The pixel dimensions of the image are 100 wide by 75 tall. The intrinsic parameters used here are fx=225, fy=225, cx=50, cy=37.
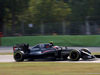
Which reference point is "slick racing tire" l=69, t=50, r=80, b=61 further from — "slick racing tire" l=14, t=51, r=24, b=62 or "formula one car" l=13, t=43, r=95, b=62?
"slick racing tire" l=14, t=51, r=24, b=62

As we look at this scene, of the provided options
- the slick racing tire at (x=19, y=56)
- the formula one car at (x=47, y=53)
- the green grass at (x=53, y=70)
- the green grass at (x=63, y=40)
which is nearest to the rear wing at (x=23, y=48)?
the formula one car at (x=47, y=53)

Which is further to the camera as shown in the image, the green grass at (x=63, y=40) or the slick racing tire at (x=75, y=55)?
the green grass at (x=63, y=40)

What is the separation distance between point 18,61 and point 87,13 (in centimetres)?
2554

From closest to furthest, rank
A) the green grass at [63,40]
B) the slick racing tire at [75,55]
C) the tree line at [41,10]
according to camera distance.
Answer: the slick racing tire at [75,55]
the green grass at [63,40]
the tree line at [41,10]

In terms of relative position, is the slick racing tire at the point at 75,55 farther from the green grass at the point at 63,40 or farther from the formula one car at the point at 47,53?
the green grass at the point at 63,40

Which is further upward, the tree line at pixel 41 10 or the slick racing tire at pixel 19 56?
the tree line at pixel 41 10

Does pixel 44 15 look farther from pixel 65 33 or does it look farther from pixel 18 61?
pixel 18 61

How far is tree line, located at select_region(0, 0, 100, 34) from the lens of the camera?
1142 inches

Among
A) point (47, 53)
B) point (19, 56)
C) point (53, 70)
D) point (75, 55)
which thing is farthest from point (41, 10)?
point (53, 70)

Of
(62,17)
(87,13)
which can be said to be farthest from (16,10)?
(87,13)

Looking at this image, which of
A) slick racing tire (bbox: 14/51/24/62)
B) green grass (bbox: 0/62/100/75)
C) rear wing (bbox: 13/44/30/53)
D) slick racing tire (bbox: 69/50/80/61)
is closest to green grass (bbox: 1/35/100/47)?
rear wing (bbox: 13/44/30/53)

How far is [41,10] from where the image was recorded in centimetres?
3172

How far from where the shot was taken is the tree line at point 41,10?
1142 inches

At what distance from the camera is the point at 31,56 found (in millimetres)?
12031
